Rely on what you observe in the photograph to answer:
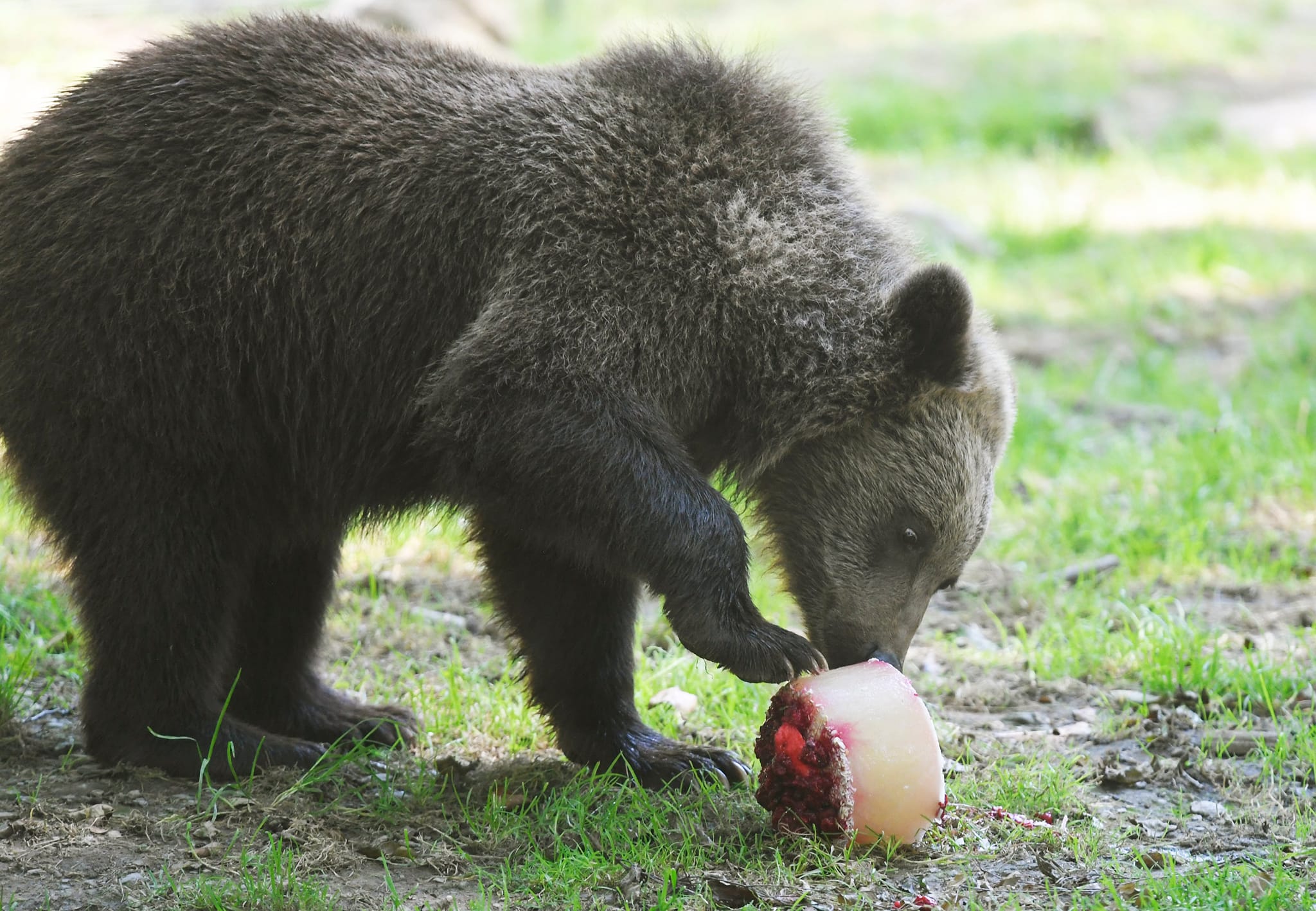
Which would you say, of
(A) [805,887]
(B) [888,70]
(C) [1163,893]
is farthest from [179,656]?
(B) [888,70]

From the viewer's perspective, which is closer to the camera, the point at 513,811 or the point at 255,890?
the point at 255,890

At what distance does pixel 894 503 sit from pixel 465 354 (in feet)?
4.59

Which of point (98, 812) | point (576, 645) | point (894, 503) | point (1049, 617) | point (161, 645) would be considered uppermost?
point (894, 503)

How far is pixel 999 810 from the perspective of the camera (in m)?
4.10

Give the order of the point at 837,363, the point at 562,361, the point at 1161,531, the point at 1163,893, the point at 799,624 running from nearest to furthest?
the point at 1163,893, the point at 562,361, the point at 837,363, the point at 799,624, the point at 1161,531

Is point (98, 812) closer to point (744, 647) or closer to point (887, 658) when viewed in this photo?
point (744, 647)

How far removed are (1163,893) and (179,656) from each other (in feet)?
9.27

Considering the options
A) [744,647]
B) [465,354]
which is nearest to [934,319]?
[744,647]

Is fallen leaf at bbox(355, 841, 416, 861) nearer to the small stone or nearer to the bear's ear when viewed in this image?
the bear's ear

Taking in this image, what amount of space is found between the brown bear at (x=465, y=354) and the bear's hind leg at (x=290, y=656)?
8.5 inches

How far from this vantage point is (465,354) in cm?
410

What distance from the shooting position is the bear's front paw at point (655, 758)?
4.42 metres

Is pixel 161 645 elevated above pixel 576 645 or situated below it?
below

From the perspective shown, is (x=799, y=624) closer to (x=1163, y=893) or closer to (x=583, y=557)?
(x=583, y=557)
